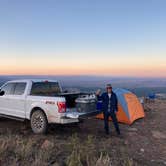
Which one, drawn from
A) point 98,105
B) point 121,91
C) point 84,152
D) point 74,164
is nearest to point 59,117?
point 98,105

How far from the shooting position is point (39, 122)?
29.9 feet

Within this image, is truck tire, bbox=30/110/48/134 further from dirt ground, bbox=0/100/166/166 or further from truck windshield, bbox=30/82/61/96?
truck windshield, bbox=30/82/61/96

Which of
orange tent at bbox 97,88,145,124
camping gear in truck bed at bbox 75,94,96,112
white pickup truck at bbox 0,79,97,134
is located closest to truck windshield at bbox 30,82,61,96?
Result: white pickup truck at bbox 0,79,97,134

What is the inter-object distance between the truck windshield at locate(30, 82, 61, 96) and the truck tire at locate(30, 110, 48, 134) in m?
0.85

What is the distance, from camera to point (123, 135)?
927 centimetres

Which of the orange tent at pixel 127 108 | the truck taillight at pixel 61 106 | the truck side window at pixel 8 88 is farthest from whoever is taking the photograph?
the orange tent at pixel 127 108

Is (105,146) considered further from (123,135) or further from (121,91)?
(121,91)

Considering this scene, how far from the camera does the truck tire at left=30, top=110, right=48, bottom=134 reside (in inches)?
351

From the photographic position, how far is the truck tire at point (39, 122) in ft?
29.2

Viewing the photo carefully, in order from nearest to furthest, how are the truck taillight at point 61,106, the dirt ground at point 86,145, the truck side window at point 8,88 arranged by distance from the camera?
the dirt ground at point 86,145 → the truck taillight at point 61,106 → the truck side window at point 8,88

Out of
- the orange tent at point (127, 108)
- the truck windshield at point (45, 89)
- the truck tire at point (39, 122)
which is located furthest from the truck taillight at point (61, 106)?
the orange tent at point (127, 108)

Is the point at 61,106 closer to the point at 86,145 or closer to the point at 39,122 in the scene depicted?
the point at 39,122

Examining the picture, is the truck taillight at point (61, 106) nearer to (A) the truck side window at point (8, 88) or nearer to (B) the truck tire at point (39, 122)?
(B) the truck tire at point (39, 122)

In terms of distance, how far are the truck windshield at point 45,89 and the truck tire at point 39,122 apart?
2.80 feet
